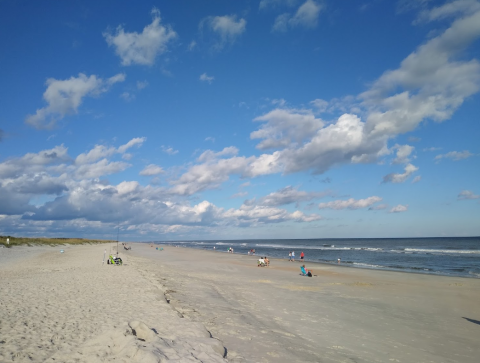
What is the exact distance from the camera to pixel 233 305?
12820 mm

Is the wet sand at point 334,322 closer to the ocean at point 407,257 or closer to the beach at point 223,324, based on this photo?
the beach at point 223,324

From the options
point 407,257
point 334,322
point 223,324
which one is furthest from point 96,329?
point 407,257

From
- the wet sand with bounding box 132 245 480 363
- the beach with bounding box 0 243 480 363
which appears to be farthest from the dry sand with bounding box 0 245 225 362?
the wet sand with bounding box 132 245 480 363

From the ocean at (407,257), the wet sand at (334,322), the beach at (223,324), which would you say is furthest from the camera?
the ocean at (407,257)

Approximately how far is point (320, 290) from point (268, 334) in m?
9.97

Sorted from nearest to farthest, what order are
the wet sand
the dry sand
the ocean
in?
the dry sand
the wet sand
the ocean

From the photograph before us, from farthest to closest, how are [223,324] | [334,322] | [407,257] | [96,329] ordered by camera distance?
[407,257], [334,322], [223,324], [96,329]

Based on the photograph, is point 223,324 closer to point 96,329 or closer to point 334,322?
point 96,329

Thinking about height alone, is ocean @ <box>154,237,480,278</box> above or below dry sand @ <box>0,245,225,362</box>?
below

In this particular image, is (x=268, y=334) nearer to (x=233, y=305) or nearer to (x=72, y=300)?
(x=233, y=305)

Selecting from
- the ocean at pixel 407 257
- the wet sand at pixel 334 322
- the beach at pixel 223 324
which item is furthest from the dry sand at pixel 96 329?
the ocean at pixel 407 257

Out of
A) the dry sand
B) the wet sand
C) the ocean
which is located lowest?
the ocean

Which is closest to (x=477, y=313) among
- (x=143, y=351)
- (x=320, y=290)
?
(x=320, y=290)

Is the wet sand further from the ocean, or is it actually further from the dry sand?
the ocean
